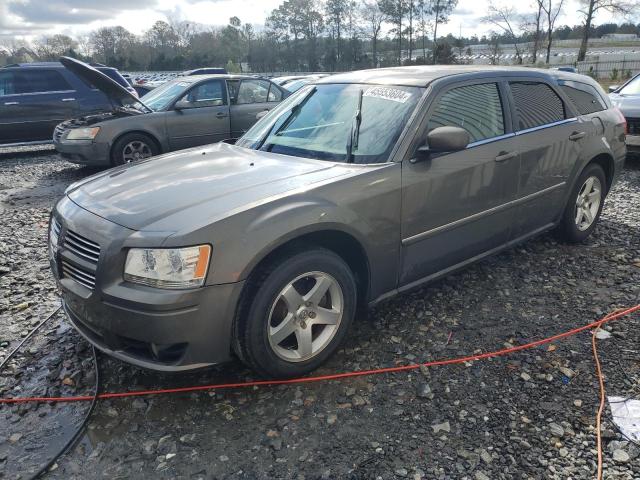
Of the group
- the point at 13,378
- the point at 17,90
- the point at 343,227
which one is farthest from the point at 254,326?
the point at 17,90

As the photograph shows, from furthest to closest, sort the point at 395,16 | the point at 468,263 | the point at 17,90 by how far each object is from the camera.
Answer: the point at 395,16, the point at 17,90, the point at 468,263

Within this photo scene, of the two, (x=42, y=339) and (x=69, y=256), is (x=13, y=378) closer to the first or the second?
(x=42, y=339)

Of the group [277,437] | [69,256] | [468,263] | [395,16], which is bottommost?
[277,437]

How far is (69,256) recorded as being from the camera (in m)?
2.61

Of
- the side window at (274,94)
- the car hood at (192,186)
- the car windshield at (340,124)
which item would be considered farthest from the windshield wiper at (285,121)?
the side window at (274,94)

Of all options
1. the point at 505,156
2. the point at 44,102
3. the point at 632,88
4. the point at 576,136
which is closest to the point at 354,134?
the point at 505,156

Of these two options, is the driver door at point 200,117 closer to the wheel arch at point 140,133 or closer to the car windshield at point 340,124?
the wheel arch at point 140,133

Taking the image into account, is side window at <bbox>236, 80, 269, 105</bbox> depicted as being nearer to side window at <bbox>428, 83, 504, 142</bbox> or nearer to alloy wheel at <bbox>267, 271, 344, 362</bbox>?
side window at <bbox>428, 83, 504, 142</bbox>

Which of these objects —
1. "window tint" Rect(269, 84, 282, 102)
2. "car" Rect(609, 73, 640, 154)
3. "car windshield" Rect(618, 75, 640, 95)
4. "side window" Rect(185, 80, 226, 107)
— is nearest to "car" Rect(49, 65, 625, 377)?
"car" Rect(609, 73, 640, 154)

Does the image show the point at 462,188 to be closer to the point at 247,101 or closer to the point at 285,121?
the point at 285,121

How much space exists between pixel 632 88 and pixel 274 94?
628 cm

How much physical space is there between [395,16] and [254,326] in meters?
59.0

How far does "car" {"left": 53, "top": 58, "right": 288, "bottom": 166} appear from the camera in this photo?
7.59m

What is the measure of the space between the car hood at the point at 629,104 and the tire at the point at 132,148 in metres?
7.17
